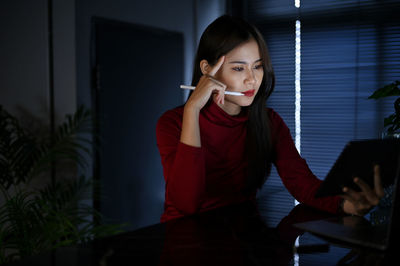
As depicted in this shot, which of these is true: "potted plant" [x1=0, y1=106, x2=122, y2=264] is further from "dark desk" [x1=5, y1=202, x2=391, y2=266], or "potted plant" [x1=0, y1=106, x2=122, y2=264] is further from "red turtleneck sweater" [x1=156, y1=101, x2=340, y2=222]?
A: "dark desk" [x1=5, y1=202, x2=391, y2=266]

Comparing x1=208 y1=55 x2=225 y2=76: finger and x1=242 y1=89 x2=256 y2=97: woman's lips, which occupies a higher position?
x1=208 y1=55 x2=225 y2=76: finger

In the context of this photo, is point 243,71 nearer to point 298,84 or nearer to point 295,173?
point 295,173

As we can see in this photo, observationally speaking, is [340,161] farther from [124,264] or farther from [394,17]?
[394,17]

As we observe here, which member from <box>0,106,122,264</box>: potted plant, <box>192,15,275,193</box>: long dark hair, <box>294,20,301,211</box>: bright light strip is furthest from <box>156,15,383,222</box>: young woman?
<box>294,20,301,211</box>: bright light strip

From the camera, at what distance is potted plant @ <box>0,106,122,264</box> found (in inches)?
79.7

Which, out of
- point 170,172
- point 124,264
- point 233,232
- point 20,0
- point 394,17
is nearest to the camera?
point 124,264

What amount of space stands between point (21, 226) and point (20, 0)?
4.62ft

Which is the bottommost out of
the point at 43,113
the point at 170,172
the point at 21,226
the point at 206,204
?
the point at 21,226

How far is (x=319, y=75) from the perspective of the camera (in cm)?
319

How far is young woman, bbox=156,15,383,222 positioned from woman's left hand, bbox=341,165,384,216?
0.24 m

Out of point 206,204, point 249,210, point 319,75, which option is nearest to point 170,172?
point 206,204

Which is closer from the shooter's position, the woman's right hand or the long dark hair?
the woman's right hand

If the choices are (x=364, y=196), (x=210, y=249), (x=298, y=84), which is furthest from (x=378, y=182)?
(x=298, y=84)

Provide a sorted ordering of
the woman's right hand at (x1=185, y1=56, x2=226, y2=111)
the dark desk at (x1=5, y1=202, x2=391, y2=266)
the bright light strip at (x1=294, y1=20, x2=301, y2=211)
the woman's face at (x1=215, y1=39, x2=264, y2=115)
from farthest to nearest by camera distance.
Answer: the bright light strip at (x1=294, y1=20, x2=301, y2=211)
the woman's face at (x1=215, y1=39, x2=264, y2=115)
the woman's right hand at (x1=185, y1=56, x2=226, y2=111)
the dark desk at (x1=5, y1=202, x2=391, y2=266)
